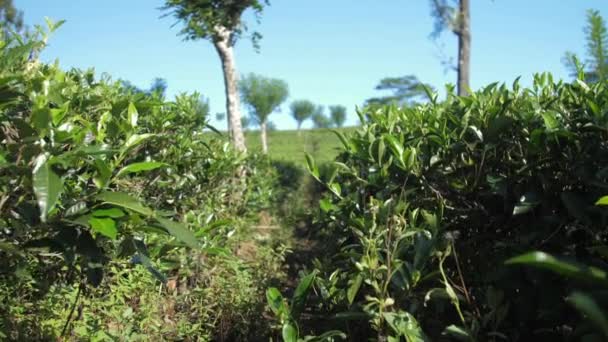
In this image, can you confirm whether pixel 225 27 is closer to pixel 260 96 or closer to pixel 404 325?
pixel 404 325

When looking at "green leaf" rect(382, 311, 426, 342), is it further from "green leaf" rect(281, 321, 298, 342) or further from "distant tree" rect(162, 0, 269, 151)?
"distant tree" rect(162, 0, 269, 151)

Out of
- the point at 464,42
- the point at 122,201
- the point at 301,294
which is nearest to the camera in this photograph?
the point at 122,201

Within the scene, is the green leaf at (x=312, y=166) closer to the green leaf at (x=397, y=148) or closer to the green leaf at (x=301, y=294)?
the green leaf at (x=397, y=148)

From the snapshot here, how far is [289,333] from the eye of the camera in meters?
1.71

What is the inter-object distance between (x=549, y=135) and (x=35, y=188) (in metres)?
1.54

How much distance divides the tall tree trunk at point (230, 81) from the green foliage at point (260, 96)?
1217 inches

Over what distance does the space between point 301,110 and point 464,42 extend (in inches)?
2124

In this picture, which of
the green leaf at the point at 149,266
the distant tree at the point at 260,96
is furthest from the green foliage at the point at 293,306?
the distant tree at the point at 260,96

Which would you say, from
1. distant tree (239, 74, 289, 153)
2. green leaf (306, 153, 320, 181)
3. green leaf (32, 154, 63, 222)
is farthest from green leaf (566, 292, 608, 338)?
distant tree (239, 74, 289, 153)

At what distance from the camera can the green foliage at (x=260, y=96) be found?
4097cm

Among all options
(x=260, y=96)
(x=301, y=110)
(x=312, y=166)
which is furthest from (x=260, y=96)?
(x=312, y=166)

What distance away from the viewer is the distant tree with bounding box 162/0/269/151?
29.8 feet

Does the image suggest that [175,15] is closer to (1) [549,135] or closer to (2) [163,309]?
(2) [163,309]

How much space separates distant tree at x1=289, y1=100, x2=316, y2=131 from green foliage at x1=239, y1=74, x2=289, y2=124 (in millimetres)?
24456
